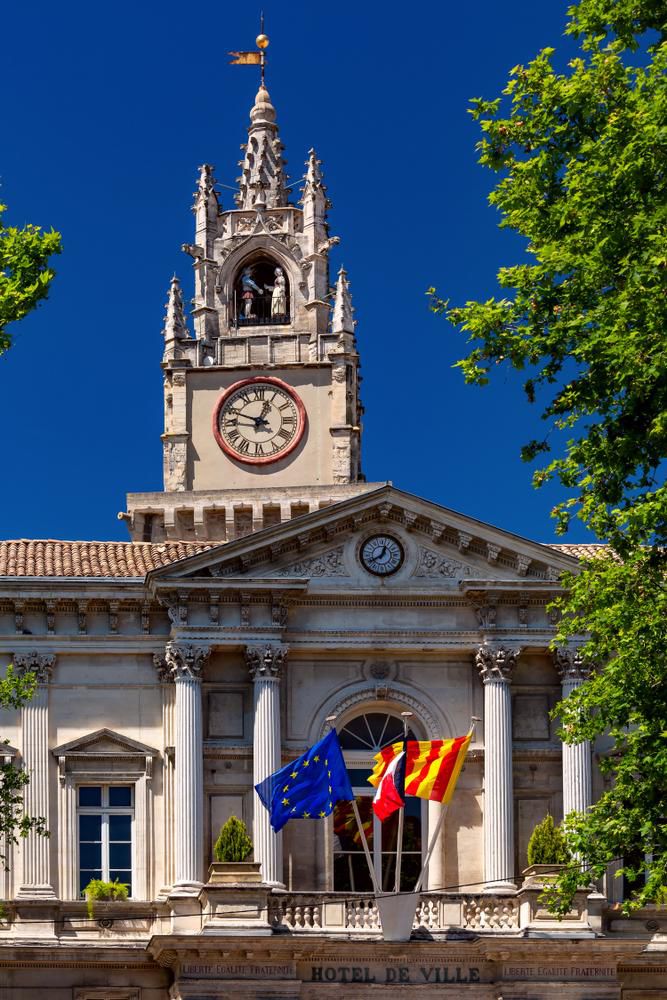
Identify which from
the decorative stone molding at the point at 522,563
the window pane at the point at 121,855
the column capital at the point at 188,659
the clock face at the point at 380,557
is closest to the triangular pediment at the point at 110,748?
the column capital at the point at 188,659

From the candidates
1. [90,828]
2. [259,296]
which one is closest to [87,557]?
[90,828]

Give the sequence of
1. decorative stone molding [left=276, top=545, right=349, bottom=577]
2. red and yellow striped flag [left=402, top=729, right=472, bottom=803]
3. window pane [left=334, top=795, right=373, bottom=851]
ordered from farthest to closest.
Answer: decorative stone molding [left=276, top=545, right=349, bottom=577] → window pane [left=334, top=795, right=373, bottom=851] → red and yellow striped flag [left=402, top=729, right=472, bottom=803]

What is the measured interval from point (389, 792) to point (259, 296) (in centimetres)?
2547

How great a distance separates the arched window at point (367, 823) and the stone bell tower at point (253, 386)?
1628cm

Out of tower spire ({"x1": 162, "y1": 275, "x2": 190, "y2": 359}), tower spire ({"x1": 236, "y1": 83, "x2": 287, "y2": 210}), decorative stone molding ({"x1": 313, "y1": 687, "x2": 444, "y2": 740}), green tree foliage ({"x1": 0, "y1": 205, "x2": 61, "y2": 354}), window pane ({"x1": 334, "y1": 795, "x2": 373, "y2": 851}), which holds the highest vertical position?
tower spire ({"x1": 236, "y1": 83, "x2": 287, "y2": 210})

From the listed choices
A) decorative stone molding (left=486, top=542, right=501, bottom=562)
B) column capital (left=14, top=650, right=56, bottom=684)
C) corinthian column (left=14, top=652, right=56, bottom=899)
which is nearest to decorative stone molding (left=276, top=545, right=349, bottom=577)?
decorative stone molding (left=486, top=542, right=501, bottom=562)

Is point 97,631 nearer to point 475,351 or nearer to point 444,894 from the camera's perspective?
point 444,894

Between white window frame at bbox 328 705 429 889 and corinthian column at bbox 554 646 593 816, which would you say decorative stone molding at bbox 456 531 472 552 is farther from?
white window frame at bbox 328 705 429 889

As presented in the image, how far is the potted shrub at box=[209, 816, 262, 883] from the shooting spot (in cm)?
5950

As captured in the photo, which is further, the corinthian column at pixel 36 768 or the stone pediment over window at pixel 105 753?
the stone pediment over window at pixel 105 753

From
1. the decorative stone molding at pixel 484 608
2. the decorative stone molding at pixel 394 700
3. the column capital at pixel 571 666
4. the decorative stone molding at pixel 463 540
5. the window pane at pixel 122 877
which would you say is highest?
the decorative stone molding at pixel 463 540

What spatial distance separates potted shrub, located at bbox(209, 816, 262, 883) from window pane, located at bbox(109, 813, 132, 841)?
2.83m

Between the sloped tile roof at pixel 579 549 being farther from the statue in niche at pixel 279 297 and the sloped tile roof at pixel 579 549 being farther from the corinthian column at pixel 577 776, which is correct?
the statue in niche at pixel 279 297

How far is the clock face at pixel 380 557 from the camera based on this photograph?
63312 mm
